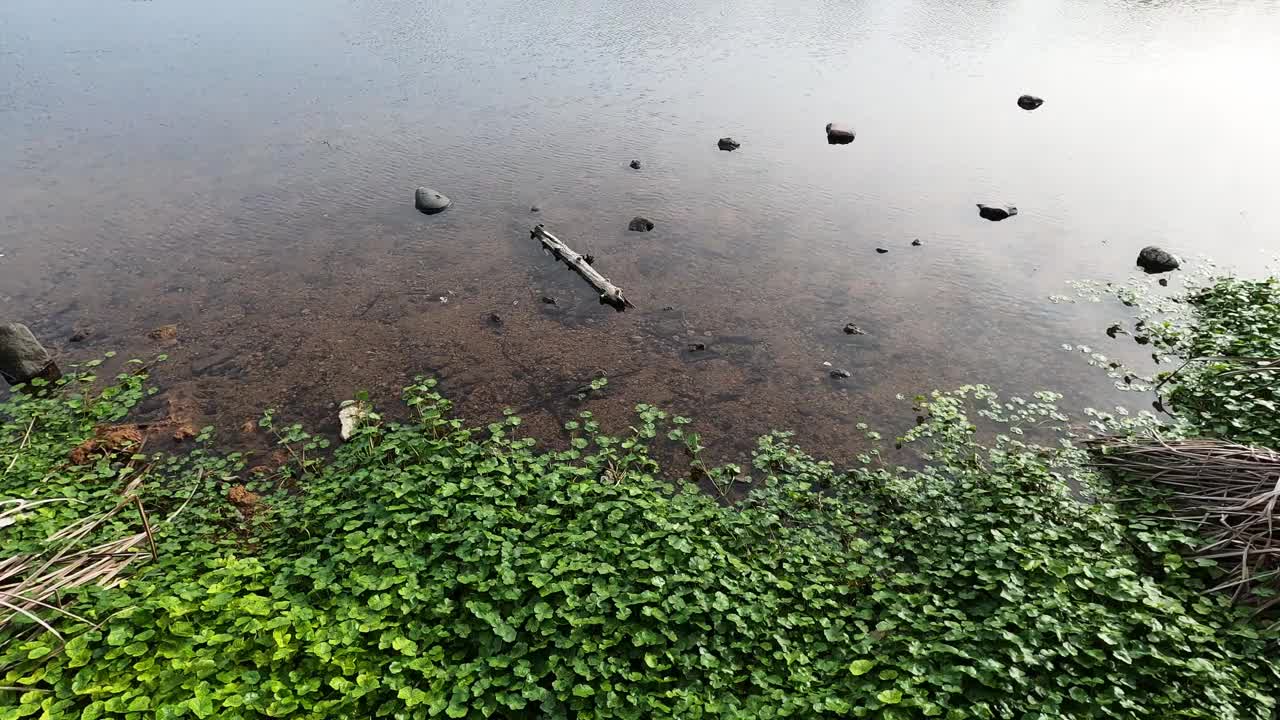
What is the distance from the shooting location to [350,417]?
9.04 meters

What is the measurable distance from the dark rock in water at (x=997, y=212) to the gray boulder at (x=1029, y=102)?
7.74 m

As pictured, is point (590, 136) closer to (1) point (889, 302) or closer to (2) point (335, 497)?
(1) point (889, 302)

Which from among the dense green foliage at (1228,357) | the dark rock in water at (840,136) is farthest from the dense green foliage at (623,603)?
the dark rock in water at (840,136)

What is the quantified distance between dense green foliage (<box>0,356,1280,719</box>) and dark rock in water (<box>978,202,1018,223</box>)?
8006mm

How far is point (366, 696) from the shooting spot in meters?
5.08

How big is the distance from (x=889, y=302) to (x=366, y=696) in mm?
9841

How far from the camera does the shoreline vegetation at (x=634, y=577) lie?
16.4ft

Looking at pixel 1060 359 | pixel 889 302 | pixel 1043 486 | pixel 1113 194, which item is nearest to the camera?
pixel 1043 486

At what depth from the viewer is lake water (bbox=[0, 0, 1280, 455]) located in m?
10.4

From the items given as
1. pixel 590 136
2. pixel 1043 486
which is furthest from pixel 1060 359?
pixel 590 136

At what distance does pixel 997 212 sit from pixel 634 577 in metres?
12.2

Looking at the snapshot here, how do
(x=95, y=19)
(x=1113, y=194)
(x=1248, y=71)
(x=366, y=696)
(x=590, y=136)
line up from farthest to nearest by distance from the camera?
(x=95, y=19) < (x=1248, y=71) < (x=590, y=136) < (x=1113, y=194) < (x=366, y=696)

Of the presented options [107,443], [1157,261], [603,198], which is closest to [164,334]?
[107,443]

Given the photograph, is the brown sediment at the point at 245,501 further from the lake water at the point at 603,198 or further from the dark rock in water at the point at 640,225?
the dark rock in water at the point at 640,225
